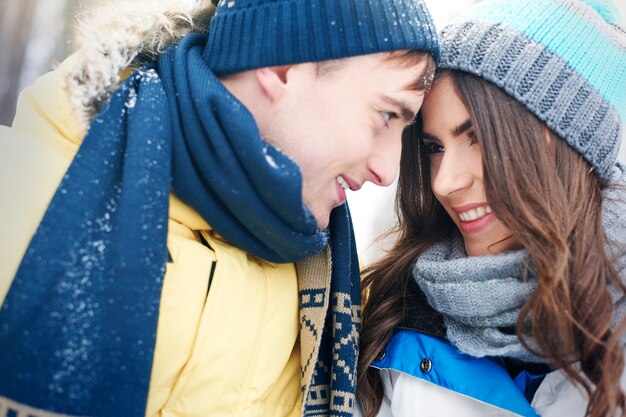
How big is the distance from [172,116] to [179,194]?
0.17 metres

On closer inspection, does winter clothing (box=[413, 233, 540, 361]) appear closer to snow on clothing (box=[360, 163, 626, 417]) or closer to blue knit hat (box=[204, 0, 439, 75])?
snow on clothing (box=[360, 163, 626, 417])

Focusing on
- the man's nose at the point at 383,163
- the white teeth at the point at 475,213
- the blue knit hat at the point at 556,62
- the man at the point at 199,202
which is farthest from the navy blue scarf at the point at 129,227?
the blue knit hat at the point at 556,62

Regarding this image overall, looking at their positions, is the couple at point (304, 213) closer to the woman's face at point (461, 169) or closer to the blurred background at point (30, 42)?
the woman's face at point (461, 169)

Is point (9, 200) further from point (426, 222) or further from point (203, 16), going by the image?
point (426, 222)

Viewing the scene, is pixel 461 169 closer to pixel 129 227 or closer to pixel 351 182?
pixel 351 182

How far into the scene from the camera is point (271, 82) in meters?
1.26

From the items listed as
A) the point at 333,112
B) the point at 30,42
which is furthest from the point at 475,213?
the point at 30,42

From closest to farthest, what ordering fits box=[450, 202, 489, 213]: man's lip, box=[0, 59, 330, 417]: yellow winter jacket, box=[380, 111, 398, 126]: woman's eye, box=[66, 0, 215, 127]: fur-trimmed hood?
box=[0, 59, 330, 417]: yellow winter jacket, box=[66, 0, 215, 127]: fur-trimmed hood, box=[380, 111, 398, 126]: woman's eye, box=[450, 202, 489, 213]: man's lip

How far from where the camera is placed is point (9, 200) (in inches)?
39.8

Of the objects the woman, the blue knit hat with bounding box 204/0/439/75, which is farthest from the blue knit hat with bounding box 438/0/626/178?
the blue knit hat with bounding box 204/0/439/75

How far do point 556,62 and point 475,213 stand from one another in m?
0.44

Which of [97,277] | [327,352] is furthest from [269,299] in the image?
[97,277]

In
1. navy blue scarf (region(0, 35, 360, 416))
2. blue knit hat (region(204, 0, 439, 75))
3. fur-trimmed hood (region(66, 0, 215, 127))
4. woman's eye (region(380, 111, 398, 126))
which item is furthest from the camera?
woman's eye (region(380, 111, 398, 126))

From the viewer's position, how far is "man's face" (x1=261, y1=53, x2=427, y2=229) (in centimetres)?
127
